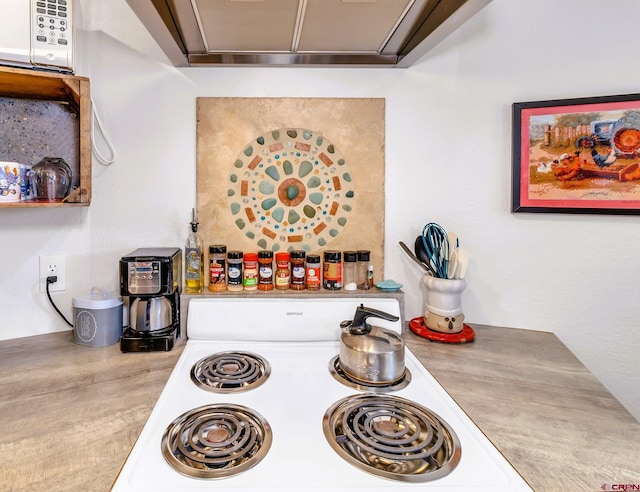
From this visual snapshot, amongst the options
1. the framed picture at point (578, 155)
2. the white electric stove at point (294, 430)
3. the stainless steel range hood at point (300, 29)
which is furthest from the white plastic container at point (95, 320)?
the framed picture at point (578, 155)

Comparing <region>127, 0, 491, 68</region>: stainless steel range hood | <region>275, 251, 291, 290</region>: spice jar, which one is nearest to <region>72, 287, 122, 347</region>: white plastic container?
<region>275, 251, 291, 290</region>: spice jar

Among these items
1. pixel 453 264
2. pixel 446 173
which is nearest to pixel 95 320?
pixel 453 264

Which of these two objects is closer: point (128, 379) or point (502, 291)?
point (128, 379)

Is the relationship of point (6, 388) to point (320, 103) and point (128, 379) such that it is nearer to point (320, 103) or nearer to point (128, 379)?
point (128, 379)

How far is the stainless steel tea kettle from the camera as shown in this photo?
1077 mm

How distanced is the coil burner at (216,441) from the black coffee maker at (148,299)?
1.27 feet

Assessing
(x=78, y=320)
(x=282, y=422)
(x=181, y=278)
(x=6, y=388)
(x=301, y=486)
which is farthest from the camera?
(x=181, y=278)

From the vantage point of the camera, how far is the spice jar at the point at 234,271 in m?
1.21

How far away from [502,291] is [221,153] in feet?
3.66

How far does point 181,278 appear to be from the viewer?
4.11 feet

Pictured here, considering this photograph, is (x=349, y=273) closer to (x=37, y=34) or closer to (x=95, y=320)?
(x=95, y=320)

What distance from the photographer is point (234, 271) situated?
47.8 inches

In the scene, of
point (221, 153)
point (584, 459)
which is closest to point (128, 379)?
point (221, 153)

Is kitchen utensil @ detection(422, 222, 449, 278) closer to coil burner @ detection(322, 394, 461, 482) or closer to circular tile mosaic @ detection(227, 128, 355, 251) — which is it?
circular tile mosaic @ detection(227, 128, 355, 251)
